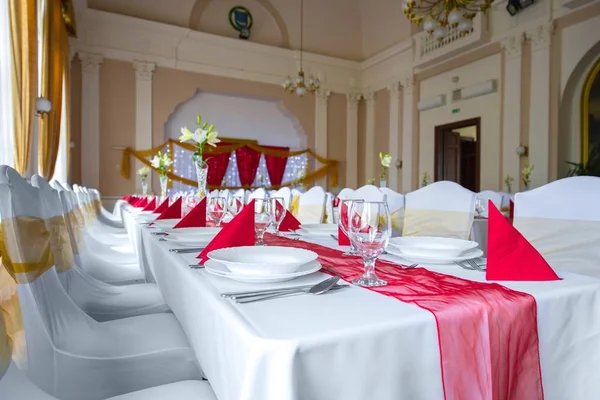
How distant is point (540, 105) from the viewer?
21.6 feet

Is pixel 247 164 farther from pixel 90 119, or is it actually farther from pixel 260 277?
pixel 260 277

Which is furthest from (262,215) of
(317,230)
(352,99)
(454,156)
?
(352,99)

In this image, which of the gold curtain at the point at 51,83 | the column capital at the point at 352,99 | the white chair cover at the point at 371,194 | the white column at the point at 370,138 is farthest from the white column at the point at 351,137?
the white chair cover at the point at 371,194

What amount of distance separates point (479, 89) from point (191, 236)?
24.3ft

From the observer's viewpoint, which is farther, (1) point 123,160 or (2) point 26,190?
(1) point 123,160

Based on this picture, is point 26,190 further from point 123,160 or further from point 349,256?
point 123,160

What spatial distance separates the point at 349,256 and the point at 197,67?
8505mm

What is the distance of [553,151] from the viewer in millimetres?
6430

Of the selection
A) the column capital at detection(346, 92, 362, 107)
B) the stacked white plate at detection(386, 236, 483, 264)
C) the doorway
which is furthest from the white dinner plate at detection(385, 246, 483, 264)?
the column capital at detection(346, 92, 362, 107)

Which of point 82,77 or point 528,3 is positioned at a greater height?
point 528,3

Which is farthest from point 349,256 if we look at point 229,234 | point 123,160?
point 123,160

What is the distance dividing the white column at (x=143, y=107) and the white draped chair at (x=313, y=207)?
576 centimetres

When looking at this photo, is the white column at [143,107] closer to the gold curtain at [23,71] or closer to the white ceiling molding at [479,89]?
the gold curtain at [23,71]

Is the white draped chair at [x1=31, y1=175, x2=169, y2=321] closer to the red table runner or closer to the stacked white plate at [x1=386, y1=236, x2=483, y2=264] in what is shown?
the stacked white plate at [x1=386, y1=236, x2=483, y2=264]
